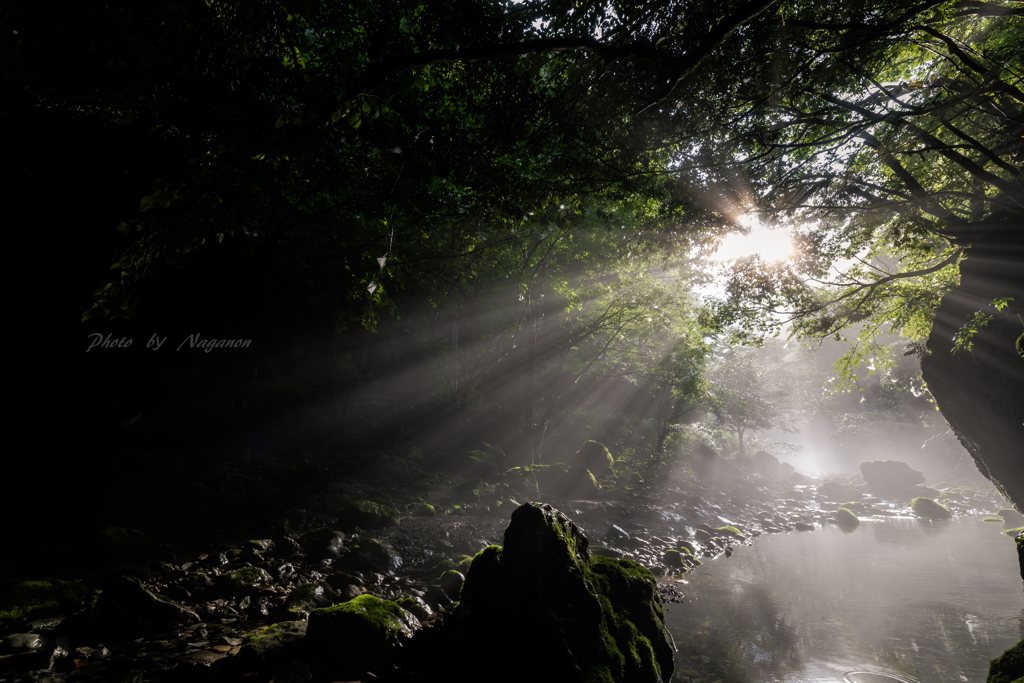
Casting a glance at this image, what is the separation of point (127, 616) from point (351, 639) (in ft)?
9.18

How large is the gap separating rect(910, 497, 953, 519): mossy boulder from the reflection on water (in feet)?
38.0

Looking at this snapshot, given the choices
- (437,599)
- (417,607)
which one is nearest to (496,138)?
(417,607)

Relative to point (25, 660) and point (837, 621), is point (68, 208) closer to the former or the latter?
point (25, 660)

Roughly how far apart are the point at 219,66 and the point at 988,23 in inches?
513

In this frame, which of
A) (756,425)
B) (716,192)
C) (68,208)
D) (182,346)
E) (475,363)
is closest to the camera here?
(68,208)

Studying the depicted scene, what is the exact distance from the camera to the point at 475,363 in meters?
20.1

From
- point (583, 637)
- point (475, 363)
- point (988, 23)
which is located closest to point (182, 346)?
point (583, 637)

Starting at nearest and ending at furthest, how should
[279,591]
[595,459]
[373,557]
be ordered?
[279,591]
[373,557]
[595,459]

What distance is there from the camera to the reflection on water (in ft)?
Result: 21.0

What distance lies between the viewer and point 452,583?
7.70 metres

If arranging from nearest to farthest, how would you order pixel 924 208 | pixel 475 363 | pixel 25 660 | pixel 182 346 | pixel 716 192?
pixel 25 660 < pixel 716 192 < pixel 924 208 < pixel 182 346 < pixel 475 363

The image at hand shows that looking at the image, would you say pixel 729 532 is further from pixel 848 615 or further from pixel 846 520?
pixel 846 520

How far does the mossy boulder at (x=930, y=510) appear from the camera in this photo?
24.7 m

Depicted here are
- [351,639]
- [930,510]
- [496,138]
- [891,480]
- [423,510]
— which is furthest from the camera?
[891,480]
